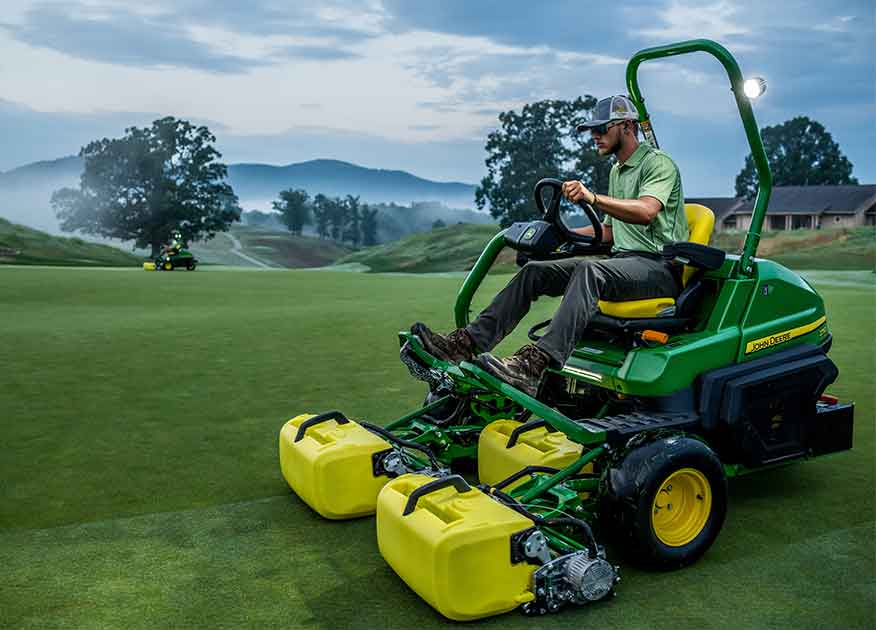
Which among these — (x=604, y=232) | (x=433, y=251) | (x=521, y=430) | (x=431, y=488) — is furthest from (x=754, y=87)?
(x=433, y=251)

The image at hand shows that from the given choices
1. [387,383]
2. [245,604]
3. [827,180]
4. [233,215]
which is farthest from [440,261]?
[245,604]

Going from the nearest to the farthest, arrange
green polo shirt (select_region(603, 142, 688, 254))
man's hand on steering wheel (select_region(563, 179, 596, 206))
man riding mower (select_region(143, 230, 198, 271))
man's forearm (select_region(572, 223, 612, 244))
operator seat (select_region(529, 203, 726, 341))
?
man's hand on steering wheel (select_region(563, 179, 596, 206)), operator seat (select_region(529, 203, 726, 341)), green polo shirt (select_region(603, 142, 688, 254)), man's forearm (select_region(572, 223, 612, 244)), man riding mower (select_region(143, 230, 198, 271))

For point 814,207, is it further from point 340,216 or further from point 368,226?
point 340,216

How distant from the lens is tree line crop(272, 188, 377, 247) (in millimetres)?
157500

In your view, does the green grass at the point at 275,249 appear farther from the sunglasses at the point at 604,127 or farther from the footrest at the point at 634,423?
the footrest at the point at 634,423

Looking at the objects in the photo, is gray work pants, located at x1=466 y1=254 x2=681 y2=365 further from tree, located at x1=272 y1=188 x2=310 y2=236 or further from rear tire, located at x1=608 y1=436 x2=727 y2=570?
tree, located at x1=272 y1=188 x2=310 y2=236

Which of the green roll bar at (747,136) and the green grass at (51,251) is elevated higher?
the green roll bar at (747,136)

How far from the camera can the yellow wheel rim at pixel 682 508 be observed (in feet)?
14.8

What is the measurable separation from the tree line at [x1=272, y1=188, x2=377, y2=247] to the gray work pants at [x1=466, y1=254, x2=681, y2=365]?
497 feet

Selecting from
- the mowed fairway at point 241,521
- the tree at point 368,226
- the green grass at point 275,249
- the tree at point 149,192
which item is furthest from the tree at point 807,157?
the mowed fairway at point 241,521

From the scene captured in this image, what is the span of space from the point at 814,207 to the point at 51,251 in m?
60.3

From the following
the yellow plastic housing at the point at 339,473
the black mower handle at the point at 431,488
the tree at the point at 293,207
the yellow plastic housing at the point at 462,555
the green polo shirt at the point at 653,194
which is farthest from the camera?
the tree at the point at 293,207

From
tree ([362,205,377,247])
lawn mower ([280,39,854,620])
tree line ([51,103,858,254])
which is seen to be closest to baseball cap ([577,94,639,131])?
lawn mower ([280,39,854,620])

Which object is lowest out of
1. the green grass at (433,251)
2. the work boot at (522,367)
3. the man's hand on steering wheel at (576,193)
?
the green grass at (433,251)
